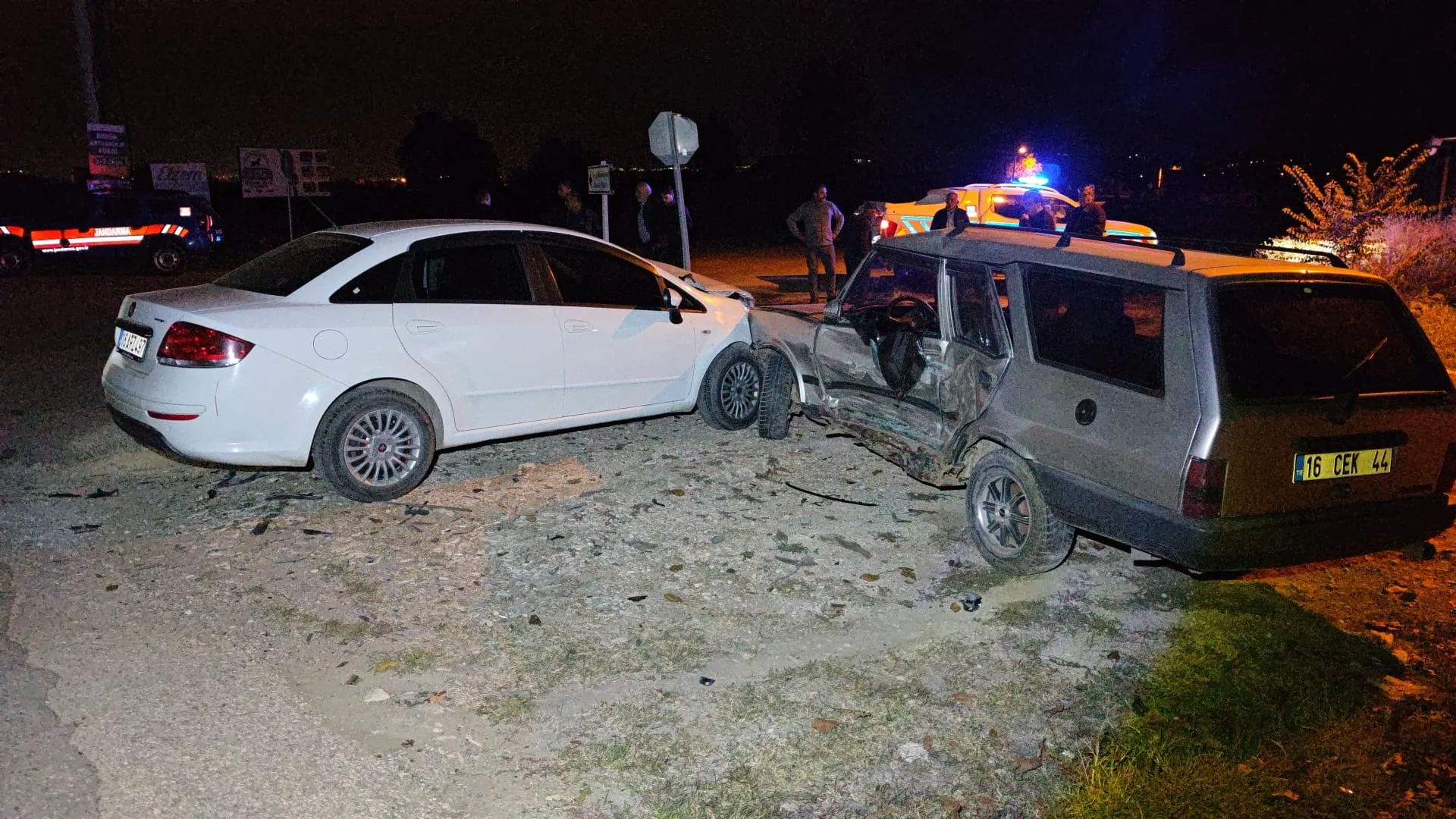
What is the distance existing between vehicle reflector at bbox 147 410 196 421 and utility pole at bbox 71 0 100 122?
16067 millimetres

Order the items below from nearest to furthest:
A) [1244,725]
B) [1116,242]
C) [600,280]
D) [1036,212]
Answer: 1. [1244,725]
2. [1116,242]
3. [600,280]
4. [1036,212]

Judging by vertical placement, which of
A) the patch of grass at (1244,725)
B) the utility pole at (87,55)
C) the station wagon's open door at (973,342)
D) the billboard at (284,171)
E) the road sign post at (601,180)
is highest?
the utility pole at (87,55)

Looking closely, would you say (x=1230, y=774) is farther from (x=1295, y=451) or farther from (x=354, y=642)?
(x=354, y=642)

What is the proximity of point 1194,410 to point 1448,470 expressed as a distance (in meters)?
1.39

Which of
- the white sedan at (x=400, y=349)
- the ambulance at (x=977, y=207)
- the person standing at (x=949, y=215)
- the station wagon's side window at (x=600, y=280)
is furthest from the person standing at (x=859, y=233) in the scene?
the station wagon's side window at (x=600, y=280)

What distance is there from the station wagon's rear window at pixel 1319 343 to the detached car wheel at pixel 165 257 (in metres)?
21.5

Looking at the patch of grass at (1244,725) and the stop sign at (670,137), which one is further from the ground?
the stop sign at (670,137)

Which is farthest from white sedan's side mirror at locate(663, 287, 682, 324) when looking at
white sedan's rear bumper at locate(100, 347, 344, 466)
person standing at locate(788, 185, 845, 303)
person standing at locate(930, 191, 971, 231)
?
person standing at locate(788, 185, 845, 303)

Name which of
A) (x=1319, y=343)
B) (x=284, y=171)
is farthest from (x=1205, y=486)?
(x=284, y=171)

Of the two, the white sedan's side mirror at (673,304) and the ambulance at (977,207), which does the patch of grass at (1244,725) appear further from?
the ambulance at (977,207)

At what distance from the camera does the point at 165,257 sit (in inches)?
820

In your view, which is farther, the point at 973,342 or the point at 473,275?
the point at 473,275

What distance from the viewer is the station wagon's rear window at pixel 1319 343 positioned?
4141mm

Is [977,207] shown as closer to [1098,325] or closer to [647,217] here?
[647,217]
